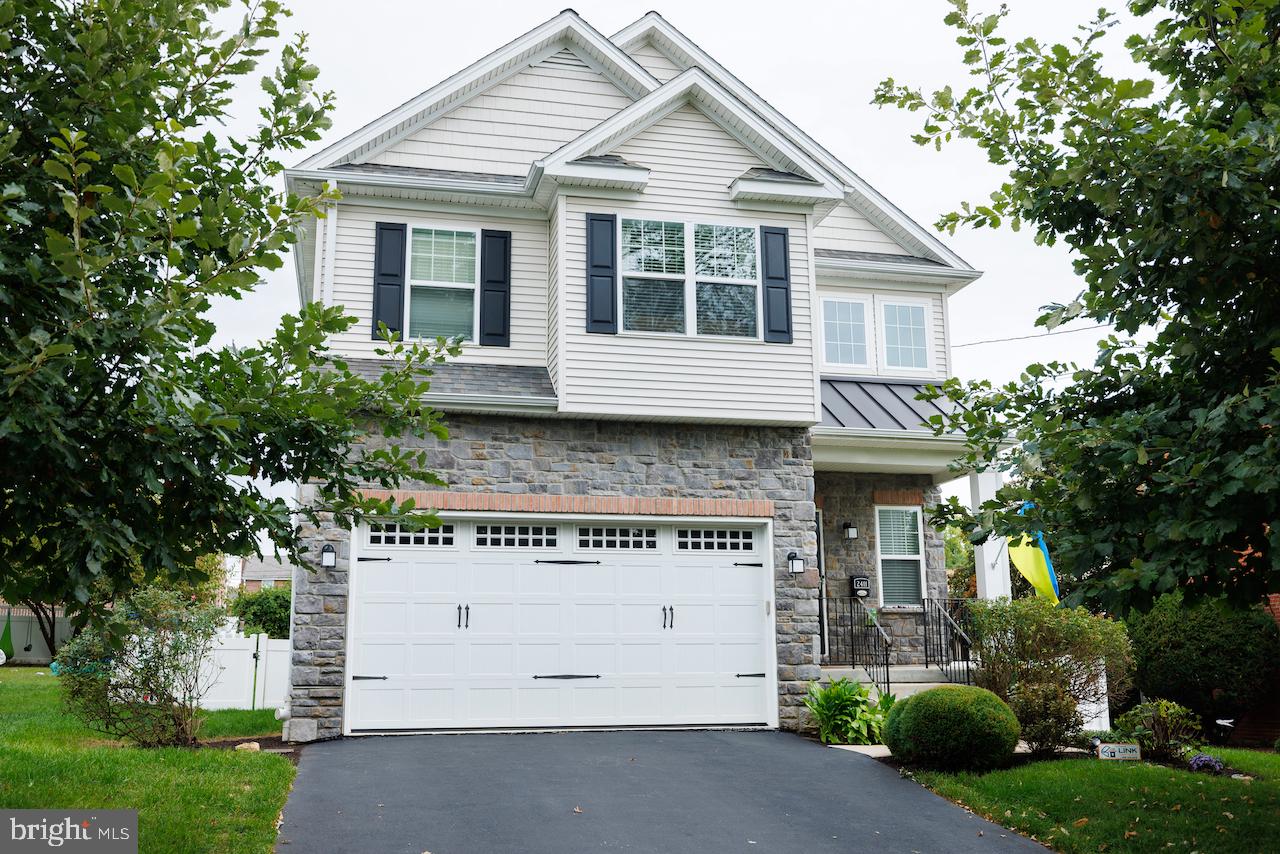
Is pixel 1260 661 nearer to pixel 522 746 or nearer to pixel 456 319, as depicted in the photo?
pixel 522 746

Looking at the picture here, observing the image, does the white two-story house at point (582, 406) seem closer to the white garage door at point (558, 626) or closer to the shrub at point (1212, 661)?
the white garage door at point (558, 626)

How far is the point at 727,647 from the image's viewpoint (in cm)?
1194

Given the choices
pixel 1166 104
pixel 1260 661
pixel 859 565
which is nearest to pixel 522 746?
pixel 859 565

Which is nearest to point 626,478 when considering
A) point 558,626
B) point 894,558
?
point 558,626

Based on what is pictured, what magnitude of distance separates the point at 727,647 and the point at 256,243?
8735 millimetres

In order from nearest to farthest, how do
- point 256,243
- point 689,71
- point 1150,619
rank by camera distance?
point 256,243 < point 689,71 < point 1150,619

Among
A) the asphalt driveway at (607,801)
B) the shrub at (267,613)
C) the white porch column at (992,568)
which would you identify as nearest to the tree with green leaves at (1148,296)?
the asphalt driveway at (607,801)

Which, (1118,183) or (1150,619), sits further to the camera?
(1150,619)

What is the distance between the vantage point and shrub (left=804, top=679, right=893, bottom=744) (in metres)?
11.0

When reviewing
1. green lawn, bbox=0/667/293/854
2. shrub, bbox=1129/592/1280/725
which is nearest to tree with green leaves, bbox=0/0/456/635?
green lawn, bbox=0/667/293/854

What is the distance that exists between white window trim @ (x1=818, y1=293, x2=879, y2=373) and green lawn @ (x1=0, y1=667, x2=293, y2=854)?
29.2 feet

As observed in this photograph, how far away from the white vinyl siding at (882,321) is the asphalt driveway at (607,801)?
611 cm

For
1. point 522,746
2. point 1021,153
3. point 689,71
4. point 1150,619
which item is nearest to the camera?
point 1021,153

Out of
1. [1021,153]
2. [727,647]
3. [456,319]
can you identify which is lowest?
[727,647]
